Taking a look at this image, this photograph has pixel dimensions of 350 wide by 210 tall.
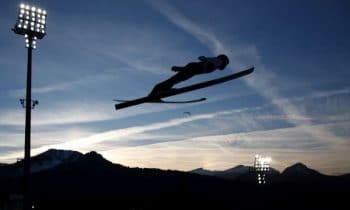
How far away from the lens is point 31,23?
34375 mm

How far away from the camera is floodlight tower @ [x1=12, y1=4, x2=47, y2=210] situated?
31.0 m

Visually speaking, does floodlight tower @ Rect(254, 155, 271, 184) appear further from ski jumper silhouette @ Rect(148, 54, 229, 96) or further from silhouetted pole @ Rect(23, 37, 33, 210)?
ski jumper silhouette @ Rect(148, 54, 229, 96)

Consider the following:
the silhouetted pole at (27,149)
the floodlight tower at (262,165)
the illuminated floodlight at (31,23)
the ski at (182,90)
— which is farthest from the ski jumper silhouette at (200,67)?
the floodlight tower at (262,165)

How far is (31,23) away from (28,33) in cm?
87

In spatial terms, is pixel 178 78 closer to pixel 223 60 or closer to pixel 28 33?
pixel 223 60

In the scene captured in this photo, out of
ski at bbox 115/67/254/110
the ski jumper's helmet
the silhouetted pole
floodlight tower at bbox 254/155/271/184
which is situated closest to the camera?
the ski jumper's helmet

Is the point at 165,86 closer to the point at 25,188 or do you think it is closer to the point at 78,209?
the point at 25,188

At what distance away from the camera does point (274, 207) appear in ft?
544

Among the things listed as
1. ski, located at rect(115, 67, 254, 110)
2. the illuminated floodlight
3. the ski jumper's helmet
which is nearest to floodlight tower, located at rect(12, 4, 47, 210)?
the illuminated floodlight

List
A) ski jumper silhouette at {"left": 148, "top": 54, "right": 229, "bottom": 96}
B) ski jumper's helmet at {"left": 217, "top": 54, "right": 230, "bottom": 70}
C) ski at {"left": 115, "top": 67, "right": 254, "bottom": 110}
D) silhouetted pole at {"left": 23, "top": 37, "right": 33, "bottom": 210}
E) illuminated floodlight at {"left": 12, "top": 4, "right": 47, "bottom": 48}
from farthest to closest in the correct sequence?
illuminated floodlight at {"left": 12, "top": 4, "right": 47, "bottom": 48} < silhouetted pole at {"left": 23, "top": 37, "right": 33, "bottom": 210} < ski at {"left": 115, "top": 67, "right": 254, "bottom": 110} < ski jumper's helmet at {"left": 217, "top": 54, "right": 230, "bottom": 70} < ski jumper silhouette at {"left": 148, "top": 54, "right": 229, "bottom": 96}

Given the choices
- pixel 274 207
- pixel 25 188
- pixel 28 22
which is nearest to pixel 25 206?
pixel 25 188

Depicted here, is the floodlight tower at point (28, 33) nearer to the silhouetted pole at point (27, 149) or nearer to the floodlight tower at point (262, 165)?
the silhouetted pole at point (27, 149)

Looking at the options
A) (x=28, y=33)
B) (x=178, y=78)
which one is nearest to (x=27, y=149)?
(x=28, y=33)

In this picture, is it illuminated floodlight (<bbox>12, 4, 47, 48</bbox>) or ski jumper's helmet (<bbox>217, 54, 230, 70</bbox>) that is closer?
ski jumper's helmet (<bbox>217, 54, 230, 70</bbox>)
